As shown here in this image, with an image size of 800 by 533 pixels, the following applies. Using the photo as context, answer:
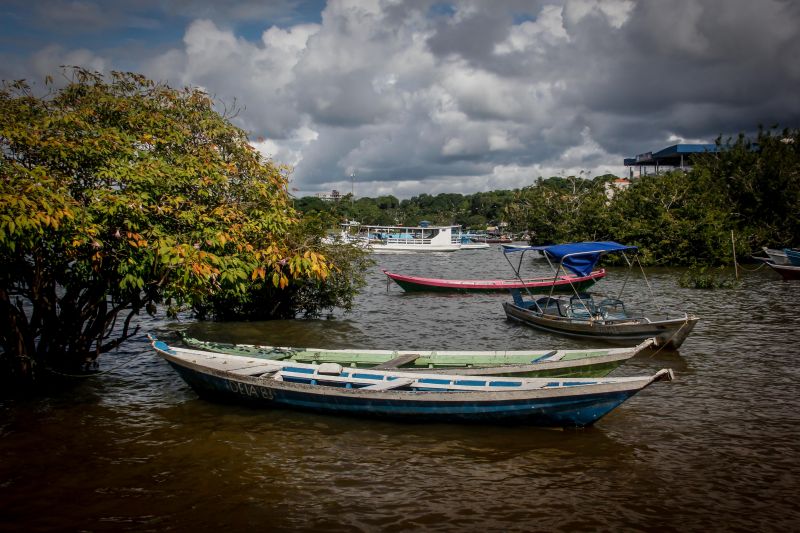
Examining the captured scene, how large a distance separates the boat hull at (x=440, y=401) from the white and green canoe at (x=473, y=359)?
1.13 m

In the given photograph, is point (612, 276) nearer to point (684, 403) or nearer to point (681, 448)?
point (684, 403)

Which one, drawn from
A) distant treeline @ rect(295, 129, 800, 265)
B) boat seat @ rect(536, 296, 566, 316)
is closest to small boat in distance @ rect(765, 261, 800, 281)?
distant treeline @ rect(295, 129, 800, 265)

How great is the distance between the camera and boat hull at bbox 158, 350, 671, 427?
8.30 meters

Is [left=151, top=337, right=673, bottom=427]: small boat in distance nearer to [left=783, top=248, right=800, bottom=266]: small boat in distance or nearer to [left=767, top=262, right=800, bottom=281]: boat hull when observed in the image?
[left=767, top=262, right=800, bottom=281]: boat hull

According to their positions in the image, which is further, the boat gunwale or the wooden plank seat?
the wooden plank seat

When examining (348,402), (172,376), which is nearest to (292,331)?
(172,376)

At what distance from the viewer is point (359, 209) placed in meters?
127

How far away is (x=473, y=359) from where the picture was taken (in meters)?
11.0

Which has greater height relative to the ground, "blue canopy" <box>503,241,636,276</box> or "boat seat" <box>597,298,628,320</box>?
"blue canopy" <box>503,241,636,276</box>

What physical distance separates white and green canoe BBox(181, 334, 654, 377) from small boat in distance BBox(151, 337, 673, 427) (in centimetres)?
63

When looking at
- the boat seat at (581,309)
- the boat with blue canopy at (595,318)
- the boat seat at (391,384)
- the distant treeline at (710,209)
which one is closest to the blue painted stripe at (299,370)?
the boat seat at (391,384)

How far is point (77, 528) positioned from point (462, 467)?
4.81m

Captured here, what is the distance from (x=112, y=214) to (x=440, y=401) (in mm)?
5694

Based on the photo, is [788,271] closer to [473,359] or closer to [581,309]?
[581,309]
